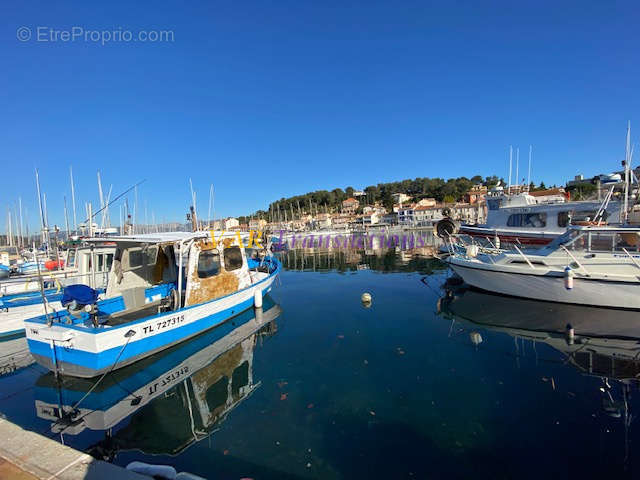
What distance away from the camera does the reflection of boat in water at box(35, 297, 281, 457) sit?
5242mm

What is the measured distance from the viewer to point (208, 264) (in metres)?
10.4

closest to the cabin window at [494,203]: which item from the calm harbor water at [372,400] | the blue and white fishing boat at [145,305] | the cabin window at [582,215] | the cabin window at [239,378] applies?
the cabin window at [582,215]

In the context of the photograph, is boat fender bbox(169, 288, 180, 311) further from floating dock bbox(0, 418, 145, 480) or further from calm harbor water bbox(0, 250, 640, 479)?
floating dock bbox(0, 418, 145, 480)

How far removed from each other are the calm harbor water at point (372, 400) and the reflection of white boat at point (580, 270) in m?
0.64

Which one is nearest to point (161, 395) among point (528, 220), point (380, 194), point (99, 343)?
point (99, 343)

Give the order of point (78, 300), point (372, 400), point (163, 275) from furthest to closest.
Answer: point (163, 275) → point (78, 300) → point (372, 400)

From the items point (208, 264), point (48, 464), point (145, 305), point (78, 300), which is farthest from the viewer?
point (208, 264)

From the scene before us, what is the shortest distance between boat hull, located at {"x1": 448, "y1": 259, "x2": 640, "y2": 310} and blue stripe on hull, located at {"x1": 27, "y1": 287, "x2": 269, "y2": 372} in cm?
1125

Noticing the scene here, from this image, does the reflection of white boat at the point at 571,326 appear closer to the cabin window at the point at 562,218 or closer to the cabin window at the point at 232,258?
the cabin window at the point at 562,218

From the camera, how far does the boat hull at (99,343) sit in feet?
22.1

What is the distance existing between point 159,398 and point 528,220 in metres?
19.7

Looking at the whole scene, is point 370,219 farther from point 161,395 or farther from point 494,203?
point 161,395

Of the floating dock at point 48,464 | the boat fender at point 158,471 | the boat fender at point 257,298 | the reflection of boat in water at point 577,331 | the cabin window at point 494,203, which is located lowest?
the reflection of boat in water at point 577,331

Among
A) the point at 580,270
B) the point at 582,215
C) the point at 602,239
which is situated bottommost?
the point at 580,270
